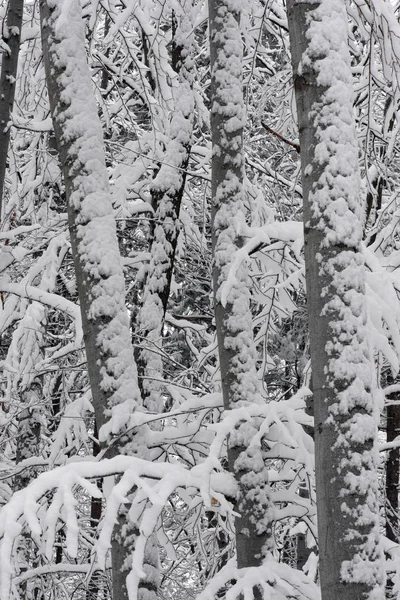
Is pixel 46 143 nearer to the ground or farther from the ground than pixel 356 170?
farther from the ground

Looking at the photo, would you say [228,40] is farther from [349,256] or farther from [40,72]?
[40,72]

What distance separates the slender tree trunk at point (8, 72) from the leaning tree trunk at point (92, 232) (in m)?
1.32

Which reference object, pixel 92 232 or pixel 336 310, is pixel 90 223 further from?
pixel 336 310

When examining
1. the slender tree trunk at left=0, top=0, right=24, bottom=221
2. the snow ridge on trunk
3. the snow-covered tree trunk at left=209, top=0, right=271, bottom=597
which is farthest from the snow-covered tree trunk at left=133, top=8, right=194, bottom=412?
the snow ridge on trunk

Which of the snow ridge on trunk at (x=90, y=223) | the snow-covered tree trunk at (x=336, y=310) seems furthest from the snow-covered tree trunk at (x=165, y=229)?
the snow-covered tree trunk at (x=336, y=310)

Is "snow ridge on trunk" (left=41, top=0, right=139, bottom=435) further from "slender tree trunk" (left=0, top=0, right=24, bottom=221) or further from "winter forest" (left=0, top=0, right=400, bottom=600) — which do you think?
"slender tree trunk" (left=0, top=0, right=24, bottom=221)

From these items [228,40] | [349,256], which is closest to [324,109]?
[349,256]

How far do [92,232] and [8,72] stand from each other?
1995 millimetres

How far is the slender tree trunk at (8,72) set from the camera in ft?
15.2

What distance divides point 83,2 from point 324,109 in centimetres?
284

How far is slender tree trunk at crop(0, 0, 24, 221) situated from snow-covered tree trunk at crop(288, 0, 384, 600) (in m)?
2.61

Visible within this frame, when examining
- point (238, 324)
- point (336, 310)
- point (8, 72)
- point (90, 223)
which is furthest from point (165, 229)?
point (336, 310)

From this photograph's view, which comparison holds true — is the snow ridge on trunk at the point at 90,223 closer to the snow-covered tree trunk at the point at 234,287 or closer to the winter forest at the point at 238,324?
the winter forest at the point at 238,324

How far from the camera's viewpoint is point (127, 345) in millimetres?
3207
